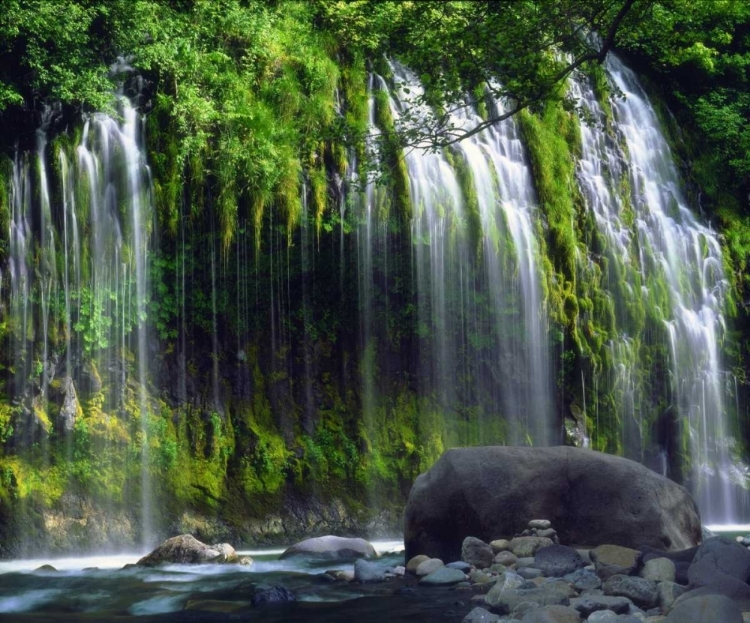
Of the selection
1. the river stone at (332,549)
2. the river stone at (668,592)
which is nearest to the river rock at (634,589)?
the river stone at (668,592)

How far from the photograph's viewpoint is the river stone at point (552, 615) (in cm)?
637

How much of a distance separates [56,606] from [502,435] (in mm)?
8673

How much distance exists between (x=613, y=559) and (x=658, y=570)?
546 mm

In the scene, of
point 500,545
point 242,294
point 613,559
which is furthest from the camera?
point 242,294

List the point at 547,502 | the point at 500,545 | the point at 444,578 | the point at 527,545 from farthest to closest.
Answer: the point at 547,502 < the point at 500,545 < the point at 527,545 < the point at 444,578

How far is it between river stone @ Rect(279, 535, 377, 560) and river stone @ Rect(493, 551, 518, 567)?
2.85 m

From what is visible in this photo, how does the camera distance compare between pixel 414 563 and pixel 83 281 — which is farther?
pixel 83 281

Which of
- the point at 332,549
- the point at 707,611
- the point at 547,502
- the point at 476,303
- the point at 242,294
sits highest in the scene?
the point at 242,294

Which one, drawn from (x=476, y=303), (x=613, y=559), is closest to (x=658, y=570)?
(x=613, y=559)

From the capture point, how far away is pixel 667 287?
680 inches

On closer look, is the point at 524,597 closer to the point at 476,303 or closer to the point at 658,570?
the point at 658,570

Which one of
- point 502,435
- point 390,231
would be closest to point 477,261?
point 390,231

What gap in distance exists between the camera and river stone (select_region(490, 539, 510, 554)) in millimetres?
9227

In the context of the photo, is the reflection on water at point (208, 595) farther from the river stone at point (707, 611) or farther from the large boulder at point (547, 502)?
the river stone at point (707, 611)
